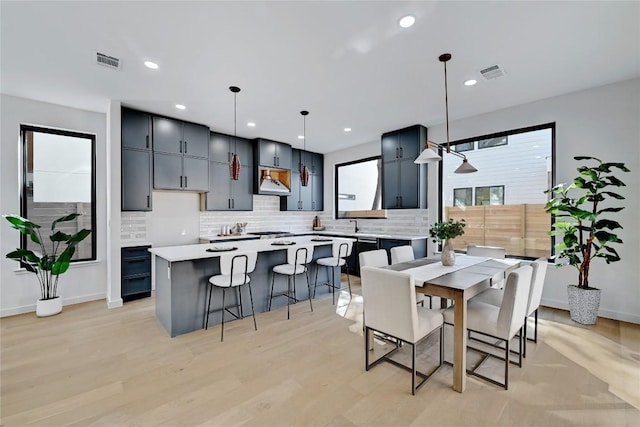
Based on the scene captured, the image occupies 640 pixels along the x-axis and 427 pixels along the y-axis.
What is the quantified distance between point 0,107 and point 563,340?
6.97 metres

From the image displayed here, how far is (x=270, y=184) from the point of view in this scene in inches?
235

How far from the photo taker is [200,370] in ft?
7.69

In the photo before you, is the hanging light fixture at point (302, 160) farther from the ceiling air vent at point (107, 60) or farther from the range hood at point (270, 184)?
the ceiling air vent at point (107, 60)

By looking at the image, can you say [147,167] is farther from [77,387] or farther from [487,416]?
[487,416]

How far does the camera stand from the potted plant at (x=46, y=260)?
336cm

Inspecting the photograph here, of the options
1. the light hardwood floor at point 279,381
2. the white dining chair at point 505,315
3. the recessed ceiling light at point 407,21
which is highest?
the recessed ceiling light at point 407,21

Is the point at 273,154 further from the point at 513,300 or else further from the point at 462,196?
the point at 513,300

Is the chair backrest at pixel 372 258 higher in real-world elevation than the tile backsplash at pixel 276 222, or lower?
lower

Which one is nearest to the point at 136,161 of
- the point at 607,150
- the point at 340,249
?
the point at 340,249

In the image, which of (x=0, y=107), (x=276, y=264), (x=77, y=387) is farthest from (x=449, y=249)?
(x=0, y=107)

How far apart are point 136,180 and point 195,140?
1.13 meters

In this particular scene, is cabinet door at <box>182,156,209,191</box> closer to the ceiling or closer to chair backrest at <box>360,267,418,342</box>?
the ceiling

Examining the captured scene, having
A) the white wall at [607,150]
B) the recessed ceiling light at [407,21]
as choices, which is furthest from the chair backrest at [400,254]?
the recessed ceiling light at [407,21]

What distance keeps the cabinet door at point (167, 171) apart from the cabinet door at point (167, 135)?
104 mm
